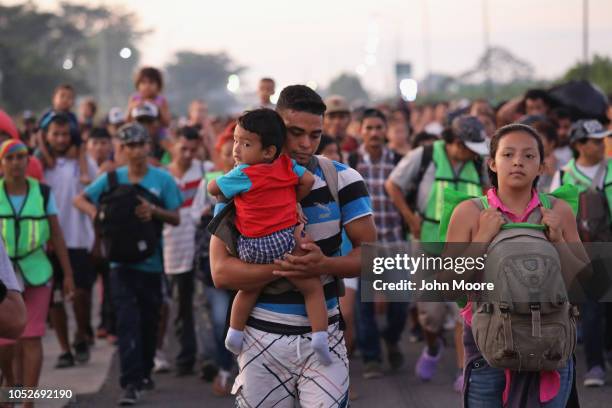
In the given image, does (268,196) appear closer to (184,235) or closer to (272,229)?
(272,229)

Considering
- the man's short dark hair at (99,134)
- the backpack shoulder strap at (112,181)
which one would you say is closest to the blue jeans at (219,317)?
the backpack shoulder strap at (112,181)

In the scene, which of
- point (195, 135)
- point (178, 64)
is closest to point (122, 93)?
point (178, 64)

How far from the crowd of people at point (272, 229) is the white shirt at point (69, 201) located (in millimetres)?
17

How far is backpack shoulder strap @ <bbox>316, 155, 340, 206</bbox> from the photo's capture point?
5.28 metres

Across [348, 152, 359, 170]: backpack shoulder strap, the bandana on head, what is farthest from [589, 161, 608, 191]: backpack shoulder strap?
the bandana on head

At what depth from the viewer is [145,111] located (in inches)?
481

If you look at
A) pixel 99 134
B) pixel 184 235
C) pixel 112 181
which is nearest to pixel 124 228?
pixel 112 181

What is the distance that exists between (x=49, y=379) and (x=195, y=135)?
2546 millimetres

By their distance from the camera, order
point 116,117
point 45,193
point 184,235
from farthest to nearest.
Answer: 1. point 116,117
2. point 184,235
3. point 45,193

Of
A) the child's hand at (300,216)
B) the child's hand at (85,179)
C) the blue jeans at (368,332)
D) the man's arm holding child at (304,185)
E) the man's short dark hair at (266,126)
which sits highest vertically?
the man's short dark hair at (266,126)

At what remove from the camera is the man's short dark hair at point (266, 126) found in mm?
5066

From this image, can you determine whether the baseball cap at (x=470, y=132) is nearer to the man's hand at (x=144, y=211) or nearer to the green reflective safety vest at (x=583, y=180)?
the green reflective safety vest at (x=583, y=180)

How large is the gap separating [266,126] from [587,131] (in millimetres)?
5145

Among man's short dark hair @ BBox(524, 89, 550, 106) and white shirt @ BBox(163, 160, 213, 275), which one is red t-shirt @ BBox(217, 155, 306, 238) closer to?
white shirt @ BBox(163, 160, 213, 275)
